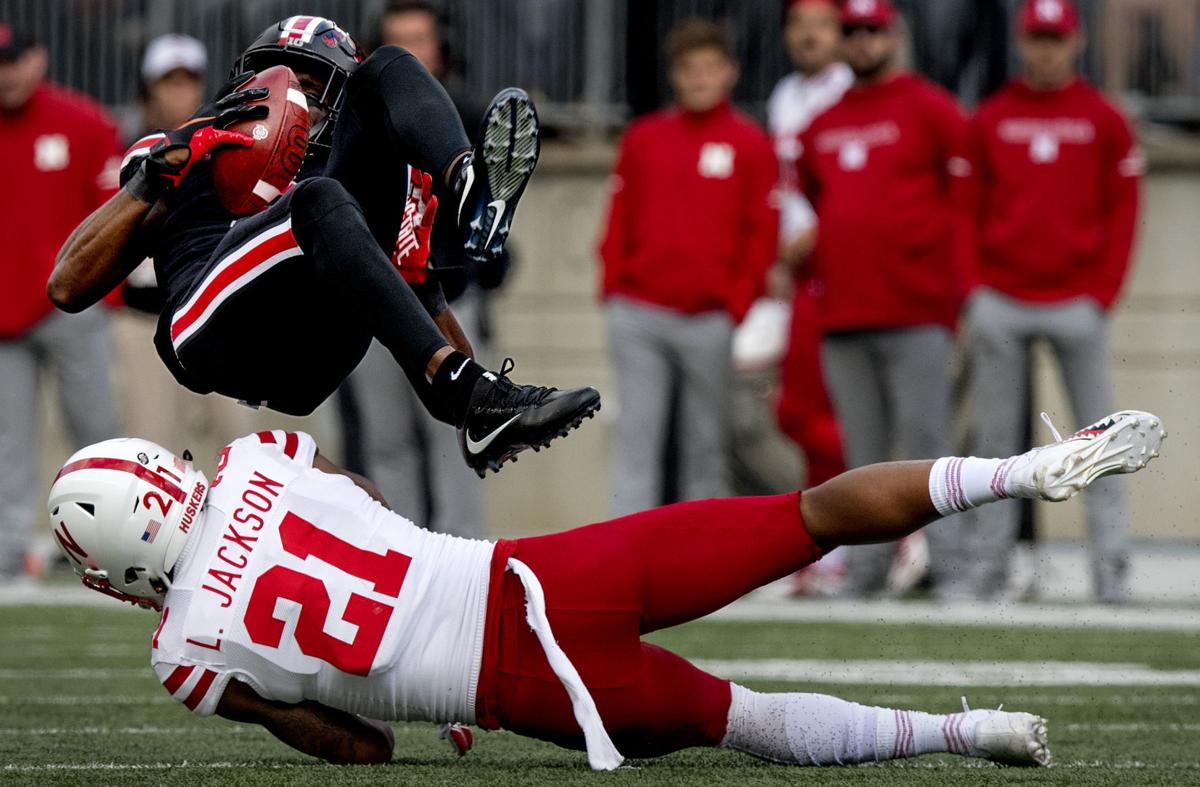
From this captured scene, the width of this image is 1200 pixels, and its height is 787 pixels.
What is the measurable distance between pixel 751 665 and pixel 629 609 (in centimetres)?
238

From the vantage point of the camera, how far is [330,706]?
425cm

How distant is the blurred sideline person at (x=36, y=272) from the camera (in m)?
9.06

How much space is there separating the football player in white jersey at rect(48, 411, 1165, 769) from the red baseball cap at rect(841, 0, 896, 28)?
4391mm

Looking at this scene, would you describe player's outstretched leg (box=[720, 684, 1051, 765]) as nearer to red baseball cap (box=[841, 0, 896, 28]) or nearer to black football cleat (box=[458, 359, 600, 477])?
black football cleat (box=[458, 359, 600, 477])

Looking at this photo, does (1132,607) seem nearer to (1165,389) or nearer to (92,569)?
(1165,389)

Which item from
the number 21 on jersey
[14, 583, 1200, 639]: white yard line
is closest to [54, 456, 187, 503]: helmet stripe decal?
the number 21 on jersey

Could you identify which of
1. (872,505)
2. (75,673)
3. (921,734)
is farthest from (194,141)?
(75,673)

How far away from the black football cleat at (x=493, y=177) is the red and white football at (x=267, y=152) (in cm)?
46

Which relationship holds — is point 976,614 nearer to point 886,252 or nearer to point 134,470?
point 886,252

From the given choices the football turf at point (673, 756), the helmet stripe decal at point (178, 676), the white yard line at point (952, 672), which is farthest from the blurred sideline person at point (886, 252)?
the helmet stripe decal at point (178, 676)

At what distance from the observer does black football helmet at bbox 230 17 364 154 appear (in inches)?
195

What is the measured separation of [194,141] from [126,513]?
86 centimetres

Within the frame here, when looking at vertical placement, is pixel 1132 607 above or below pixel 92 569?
below

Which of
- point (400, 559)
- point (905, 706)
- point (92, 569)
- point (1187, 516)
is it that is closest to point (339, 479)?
point (400, 559)
